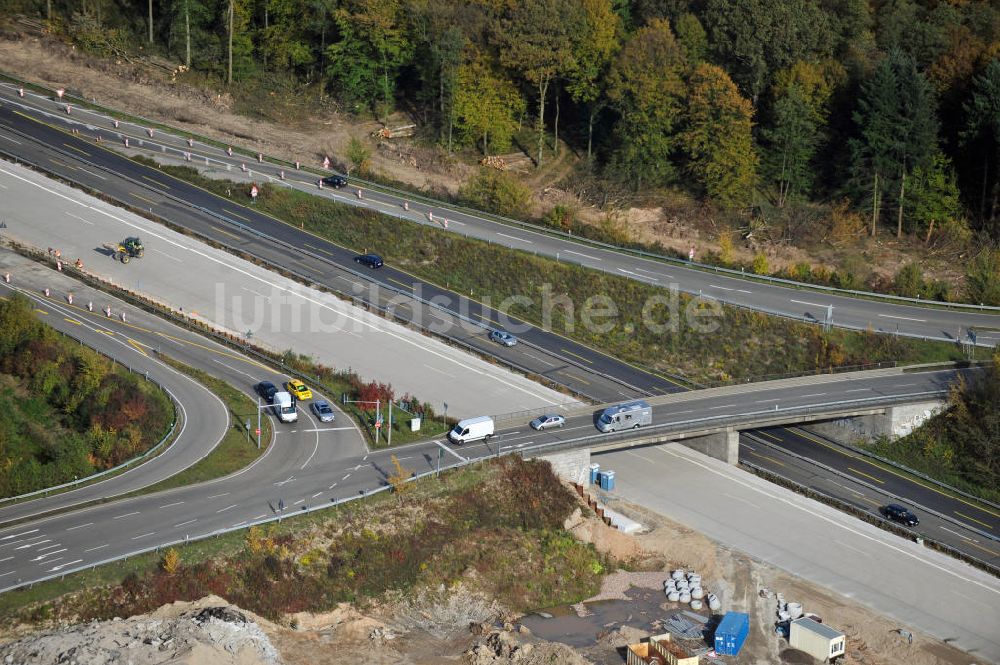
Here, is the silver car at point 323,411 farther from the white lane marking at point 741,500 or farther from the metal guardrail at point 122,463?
the white lane marking at point 741,500

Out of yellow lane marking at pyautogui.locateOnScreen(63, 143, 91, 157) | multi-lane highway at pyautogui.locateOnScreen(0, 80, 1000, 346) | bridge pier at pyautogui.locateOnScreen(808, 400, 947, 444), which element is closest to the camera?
bridge pier at pyautogui.locateOnScreen(808, 400, 947, 444)

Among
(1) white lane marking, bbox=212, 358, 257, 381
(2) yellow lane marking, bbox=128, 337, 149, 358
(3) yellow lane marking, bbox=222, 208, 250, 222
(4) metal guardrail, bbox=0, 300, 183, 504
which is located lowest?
(4) metal guardrail, bbox=0, 300, 183, 504

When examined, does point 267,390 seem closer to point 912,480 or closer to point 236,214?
point 236,214

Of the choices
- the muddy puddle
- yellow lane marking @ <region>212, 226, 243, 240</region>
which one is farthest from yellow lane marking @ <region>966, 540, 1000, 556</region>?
yellow lane marking @ <region>212, 226, 243, 240</region>

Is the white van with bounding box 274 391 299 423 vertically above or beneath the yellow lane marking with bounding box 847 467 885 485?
above

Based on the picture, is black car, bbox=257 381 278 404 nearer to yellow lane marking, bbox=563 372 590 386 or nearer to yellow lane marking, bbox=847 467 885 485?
yellow lane marking, bbox=563 372 590 386

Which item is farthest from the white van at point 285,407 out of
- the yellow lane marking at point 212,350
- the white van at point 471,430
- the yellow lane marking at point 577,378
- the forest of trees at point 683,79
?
the forest of trees at point 683,79
